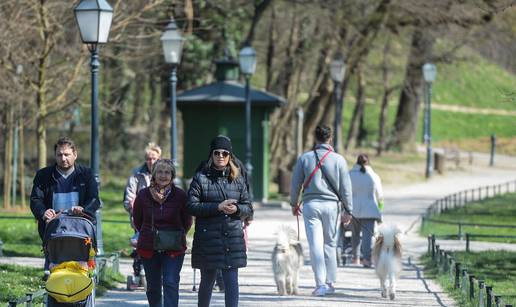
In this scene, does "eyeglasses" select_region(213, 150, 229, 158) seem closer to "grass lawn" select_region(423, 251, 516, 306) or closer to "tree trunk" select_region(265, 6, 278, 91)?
"grass lawn" select_region(423, 251, 516, 306)

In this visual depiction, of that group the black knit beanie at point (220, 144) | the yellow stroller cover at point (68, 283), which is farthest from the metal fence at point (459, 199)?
the yellow stroller cover at point (68, 283)

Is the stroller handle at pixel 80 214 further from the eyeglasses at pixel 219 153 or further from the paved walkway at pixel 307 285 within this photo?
the paved walkway at pixel 307 285

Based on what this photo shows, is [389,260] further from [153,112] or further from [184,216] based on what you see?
[153,112]

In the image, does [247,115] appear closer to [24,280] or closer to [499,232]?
[499,232]

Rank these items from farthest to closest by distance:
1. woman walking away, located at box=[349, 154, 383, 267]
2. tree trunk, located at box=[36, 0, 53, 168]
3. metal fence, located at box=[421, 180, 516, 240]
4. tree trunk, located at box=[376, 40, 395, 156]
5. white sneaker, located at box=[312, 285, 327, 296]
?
tree trunk, located at box=[376, 40, 395, 156] < tree trunk, located at box=[36, 0, 53, 168] < metal fence, located at box=[421, 180, 516, 240] < woman walking away, located at box=[349, 154, 383, 267] < white sneaker, located at box=[312, 285, 327, 296]

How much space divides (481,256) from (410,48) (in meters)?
24.8

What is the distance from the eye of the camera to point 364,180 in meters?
17.8

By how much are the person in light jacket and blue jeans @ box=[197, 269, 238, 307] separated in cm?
296

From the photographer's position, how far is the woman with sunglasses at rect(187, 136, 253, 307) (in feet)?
35.8

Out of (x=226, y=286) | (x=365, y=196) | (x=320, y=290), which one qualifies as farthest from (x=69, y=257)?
(x=365, y=196)

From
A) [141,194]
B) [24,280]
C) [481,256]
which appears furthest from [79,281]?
[481,256]

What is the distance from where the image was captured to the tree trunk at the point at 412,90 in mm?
42406

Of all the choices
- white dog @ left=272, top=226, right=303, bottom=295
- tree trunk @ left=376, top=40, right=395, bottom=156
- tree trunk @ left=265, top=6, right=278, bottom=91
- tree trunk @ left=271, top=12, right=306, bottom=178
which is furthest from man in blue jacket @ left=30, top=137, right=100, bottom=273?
tree trunk @ left=376, top=40, right=395, bottom=156

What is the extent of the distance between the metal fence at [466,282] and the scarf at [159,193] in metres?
3.05
